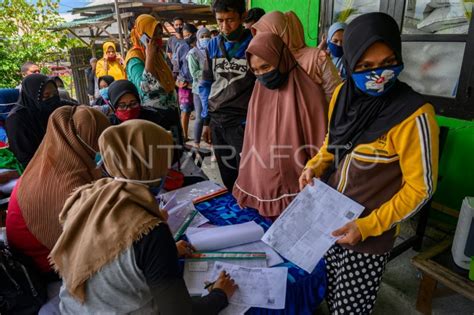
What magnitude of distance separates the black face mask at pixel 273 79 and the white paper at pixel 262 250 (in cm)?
85

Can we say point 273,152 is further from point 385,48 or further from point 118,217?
point 118,217

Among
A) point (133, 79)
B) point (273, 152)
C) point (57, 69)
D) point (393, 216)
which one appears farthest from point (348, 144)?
point (57, 69)

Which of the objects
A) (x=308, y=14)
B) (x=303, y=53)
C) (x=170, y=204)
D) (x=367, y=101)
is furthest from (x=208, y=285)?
(x=308, y=14)

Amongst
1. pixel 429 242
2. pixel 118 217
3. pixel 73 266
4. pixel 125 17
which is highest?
pixel 125 17

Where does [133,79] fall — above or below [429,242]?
above

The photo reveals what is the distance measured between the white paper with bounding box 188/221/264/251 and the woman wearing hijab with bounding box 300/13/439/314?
0.37 m

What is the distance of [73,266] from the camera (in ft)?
3.24

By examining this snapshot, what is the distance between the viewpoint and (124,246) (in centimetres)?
93

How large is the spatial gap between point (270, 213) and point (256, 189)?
153 millimetres

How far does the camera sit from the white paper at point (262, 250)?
1228 mm

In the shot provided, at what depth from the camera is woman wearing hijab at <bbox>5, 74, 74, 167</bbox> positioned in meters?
2.54

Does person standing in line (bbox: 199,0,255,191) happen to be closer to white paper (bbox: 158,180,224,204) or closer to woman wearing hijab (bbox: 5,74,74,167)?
white paper (bbox: 158,180,224,204)

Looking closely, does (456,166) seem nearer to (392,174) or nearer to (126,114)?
(392,174)

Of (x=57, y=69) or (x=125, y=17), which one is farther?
(x=57, y=69)
